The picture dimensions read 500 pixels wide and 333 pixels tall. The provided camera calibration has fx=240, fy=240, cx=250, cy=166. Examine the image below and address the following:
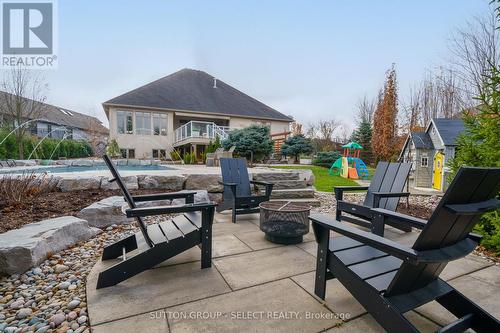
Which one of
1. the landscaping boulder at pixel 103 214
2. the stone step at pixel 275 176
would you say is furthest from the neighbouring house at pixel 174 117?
the landscaping boulder at pixel 103 214

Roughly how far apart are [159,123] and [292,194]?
16194 millimetres

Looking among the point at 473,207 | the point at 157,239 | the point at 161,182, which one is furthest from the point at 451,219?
the point at 161,182

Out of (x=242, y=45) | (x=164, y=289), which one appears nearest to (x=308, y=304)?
(x=164, y=289)

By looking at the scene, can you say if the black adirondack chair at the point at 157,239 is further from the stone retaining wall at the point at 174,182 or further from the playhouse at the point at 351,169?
the playhouse at the point at 351,169

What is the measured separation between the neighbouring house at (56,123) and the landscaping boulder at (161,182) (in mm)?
9896

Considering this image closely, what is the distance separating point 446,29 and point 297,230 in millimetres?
11688

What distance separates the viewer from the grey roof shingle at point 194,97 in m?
18.2

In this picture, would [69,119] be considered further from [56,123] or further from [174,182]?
[174,182]

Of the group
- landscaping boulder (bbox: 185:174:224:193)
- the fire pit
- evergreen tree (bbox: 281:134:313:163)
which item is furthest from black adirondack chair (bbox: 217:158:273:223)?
evergreen tree (bbox: 281:134:313:163)

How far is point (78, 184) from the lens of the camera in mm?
4629

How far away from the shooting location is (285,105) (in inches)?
1212

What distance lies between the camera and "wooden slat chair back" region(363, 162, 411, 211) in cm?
337

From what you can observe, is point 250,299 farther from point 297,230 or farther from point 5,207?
point 5,207

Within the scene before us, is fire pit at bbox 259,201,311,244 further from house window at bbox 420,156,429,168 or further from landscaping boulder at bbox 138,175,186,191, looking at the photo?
house window at bbox 420,156,429,168
